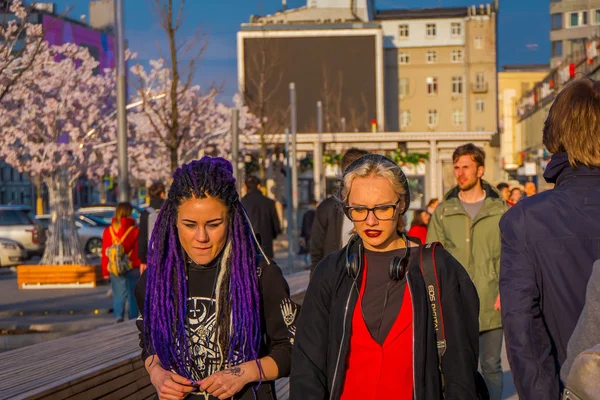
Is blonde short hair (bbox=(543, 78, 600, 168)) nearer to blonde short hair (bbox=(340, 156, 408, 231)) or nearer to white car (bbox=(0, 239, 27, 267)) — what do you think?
blonde short hair (bbox=(340, 156, 408, 231))

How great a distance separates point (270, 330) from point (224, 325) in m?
0.22

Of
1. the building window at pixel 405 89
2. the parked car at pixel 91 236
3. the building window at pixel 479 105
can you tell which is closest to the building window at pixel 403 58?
the building window at pixel 405 89

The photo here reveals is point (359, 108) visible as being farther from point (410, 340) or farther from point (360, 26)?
point (410, 340)

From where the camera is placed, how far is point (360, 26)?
96062mm

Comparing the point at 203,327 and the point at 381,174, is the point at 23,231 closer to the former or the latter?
the point at 203,327

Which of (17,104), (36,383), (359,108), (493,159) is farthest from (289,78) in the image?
(36,383)

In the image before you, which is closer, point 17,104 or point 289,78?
point 17,104

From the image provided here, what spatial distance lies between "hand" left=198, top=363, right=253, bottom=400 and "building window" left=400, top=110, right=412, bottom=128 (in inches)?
4160

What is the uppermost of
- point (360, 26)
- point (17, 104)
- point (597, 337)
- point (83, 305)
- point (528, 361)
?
point (360, 26)

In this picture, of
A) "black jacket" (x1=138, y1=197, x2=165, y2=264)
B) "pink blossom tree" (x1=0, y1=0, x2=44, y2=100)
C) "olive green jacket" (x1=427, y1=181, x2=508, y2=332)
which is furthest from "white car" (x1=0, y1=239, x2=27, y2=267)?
"olive green jacket" (x1=427, y1=181, x2=508, y2=332)

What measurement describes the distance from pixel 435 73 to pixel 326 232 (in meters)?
99.6

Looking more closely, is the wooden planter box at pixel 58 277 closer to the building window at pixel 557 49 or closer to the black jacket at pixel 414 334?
the black jacket at pixel 414 334

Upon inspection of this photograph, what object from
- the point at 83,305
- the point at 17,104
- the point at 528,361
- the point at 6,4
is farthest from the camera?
the point at 17,104

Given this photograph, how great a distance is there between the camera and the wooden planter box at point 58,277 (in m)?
25.1
